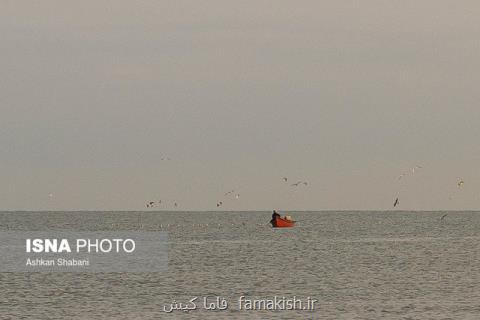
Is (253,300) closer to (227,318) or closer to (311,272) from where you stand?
(227,318)

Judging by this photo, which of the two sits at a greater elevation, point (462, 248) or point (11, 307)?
point (462, 248)

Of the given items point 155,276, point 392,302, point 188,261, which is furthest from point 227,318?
point 188,261

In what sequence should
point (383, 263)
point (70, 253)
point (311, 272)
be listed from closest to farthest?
1. point (311, 272)
2. point (383, 263)
3. point (70, 253)

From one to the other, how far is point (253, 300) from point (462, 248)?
80.4m

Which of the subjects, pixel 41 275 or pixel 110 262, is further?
pixel 110 262

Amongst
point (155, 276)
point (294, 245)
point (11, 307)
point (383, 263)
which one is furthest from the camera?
point (294, 245)

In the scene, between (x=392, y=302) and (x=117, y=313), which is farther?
(x=392, y=302)

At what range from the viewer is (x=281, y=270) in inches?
3693

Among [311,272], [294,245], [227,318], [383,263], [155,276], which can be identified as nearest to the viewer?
[227,318]

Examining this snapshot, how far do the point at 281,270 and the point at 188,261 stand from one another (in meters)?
15.8

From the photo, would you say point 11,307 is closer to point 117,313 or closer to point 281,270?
point 117,313

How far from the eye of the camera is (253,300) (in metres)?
66.5

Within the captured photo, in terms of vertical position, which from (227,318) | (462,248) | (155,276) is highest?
(462,248)

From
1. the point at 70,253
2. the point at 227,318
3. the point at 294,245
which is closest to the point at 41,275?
the point at 227,318
